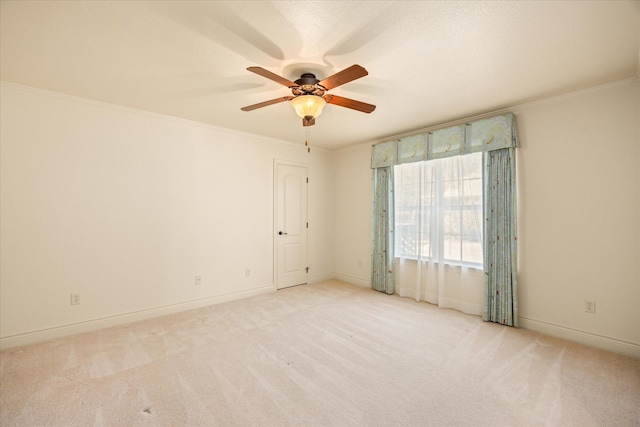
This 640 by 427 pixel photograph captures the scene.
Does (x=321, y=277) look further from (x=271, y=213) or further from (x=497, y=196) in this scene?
(x=497, y=196)

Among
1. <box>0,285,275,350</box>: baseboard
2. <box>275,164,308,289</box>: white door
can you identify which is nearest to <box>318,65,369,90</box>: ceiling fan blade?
<box>275,164,308,289</box>: white door

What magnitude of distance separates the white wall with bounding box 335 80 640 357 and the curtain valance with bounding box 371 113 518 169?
19 cm

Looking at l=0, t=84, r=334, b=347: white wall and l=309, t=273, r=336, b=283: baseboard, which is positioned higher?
l=0, t=84, r=334, b=347: white wall

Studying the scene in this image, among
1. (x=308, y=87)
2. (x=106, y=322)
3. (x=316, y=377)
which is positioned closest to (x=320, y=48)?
(x=308, y=87)

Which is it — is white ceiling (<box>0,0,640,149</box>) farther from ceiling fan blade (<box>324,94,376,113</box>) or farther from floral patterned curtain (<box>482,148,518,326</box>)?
floral patterned curtain (<box>482,148,518,326</box>)

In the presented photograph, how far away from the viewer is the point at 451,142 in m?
3.71

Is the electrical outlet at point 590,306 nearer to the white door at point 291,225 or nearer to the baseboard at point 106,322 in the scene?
the white door at point 291,225

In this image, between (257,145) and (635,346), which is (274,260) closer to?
(257,145)

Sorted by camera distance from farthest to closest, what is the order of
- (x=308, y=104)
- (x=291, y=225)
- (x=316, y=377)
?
(x=291, y=225)
(x=308, y=104)
(x=316, y=377)

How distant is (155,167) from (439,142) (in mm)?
3781

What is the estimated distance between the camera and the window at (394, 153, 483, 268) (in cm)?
359

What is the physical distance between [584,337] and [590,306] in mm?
320

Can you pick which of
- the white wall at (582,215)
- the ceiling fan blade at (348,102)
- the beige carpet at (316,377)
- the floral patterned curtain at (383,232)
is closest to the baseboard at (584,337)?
the white wall at (582,215)

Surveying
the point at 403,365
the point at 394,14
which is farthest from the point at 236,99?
the point at 403,365
